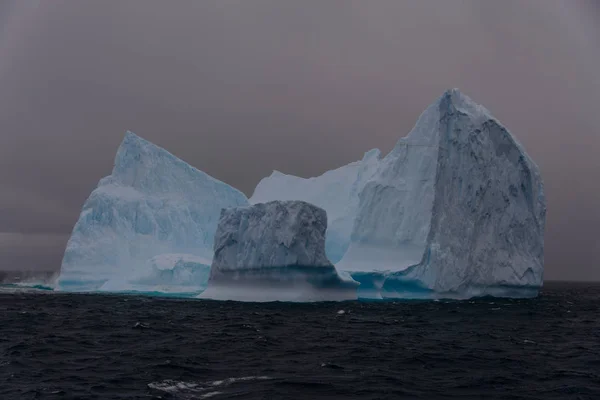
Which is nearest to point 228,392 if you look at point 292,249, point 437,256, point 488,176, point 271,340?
point 271,340

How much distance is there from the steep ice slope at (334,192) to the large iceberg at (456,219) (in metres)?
4.57

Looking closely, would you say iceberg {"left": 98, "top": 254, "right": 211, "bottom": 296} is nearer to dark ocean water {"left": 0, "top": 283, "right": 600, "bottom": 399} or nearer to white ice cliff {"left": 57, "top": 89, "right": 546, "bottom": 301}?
white ice cliff {"left": 57, "top": 89, "right": 546, "bottom": 301}

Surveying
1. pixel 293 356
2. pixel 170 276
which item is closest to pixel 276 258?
pixel 170 276

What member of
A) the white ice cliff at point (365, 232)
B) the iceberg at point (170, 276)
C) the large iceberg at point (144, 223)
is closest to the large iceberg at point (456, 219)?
the white ice cliff at point (365, 232)

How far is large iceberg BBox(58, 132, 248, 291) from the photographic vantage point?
113 ft

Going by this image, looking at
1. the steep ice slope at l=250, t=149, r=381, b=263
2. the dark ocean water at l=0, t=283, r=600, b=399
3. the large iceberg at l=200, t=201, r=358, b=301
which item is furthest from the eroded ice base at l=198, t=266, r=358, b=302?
the steep ice slope at l=250, t=149, r=381, b=263

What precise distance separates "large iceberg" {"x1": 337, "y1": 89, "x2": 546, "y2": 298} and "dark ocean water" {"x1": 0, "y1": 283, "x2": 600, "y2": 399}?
332 inches

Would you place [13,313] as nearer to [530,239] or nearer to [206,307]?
[206,307]

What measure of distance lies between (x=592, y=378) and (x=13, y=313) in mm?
17767

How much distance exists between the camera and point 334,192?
40.9 meters

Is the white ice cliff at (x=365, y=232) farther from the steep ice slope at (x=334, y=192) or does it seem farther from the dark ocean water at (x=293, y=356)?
the dark ocean water at (x=293, y=356)

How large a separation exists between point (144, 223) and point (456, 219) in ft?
60.5

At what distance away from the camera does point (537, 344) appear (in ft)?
47.8

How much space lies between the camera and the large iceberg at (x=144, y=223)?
1361 inches
